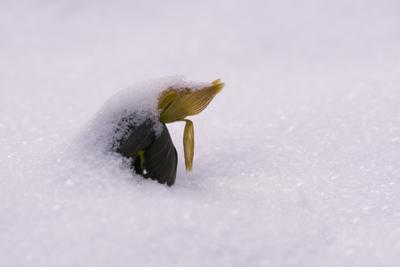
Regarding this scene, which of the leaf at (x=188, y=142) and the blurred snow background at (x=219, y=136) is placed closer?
the blurred snow background at (x=219, y=136)

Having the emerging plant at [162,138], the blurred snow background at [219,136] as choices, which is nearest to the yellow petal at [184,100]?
the emerging plant at [162,138]

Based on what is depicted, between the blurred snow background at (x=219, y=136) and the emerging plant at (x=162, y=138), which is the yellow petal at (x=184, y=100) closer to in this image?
the emerging plant at (x=162, y=138)

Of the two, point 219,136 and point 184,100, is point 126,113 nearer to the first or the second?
point 184,100

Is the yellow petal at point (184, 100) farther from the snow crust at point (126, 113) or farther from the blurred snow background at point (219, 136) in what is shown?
the blurred snow background at point (219, 136)

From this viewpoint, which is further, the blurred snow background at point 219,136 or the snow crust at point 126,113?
the snow crust at point 126,113

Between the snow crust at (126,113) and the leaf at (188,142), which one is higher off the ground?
the snow crust at (126,113)

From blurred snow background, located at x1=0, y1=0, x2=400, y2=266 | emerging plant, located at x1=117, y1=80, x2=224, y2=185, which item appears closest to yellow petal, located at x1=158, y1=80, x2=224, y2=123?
emerging plant, located at x1=117, y1=80, x2=224, y2=185

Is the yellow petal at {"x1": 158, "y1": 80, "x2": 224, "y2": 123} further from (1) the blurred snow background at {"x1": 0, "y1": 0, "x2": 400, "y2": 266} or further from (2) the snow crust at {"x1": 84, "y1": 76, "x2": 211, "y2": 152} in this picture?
(1) the blurred snow background at {"x1": 0, "y1": 0, "x2": 400, "y2": 266}

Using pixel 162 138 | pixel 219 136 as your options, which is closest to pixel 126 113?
pixel 162 138
